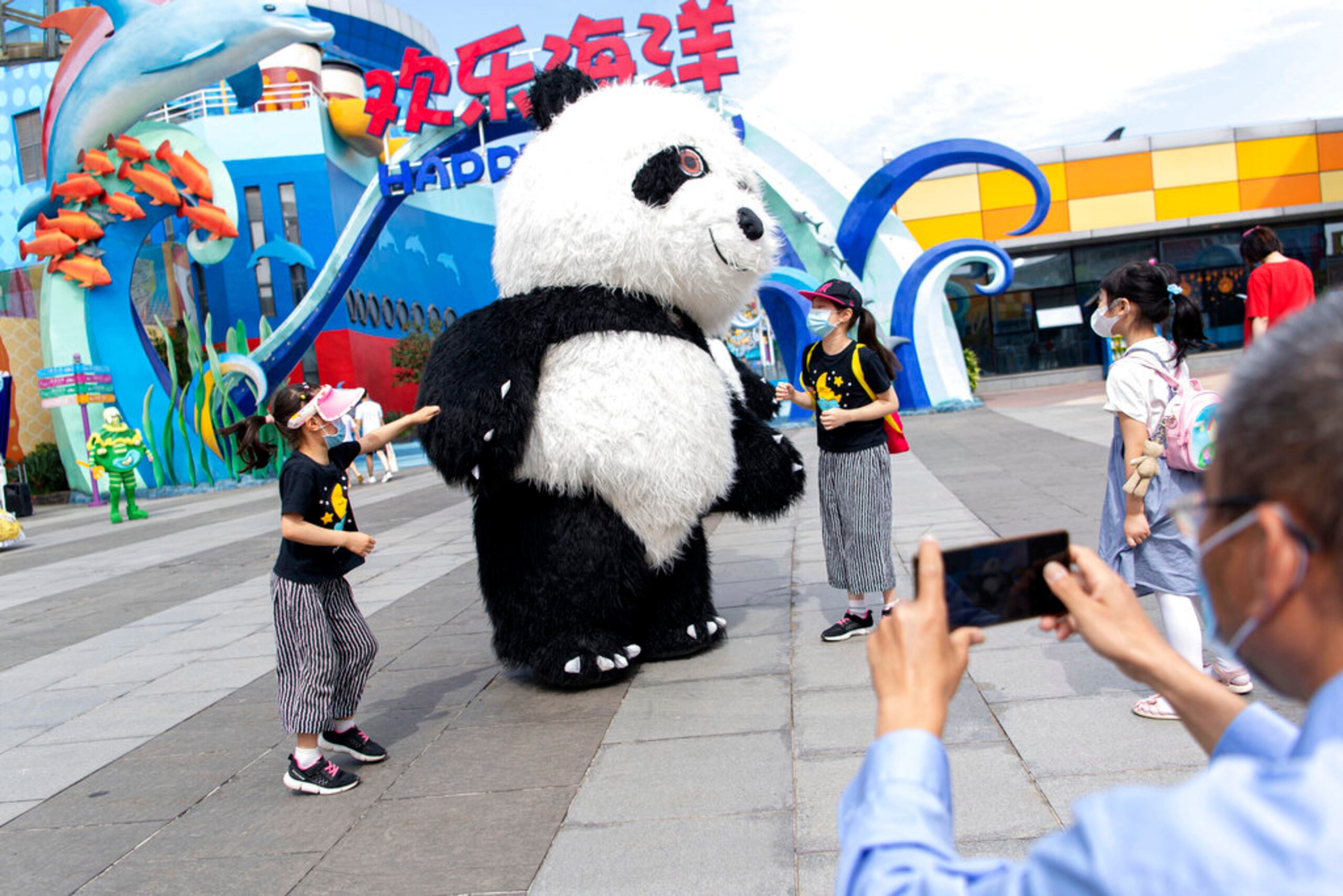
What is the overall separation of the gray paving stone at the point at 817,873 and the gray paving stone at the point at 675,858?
0.02m

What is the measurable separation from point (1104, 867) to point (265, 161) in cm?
2208

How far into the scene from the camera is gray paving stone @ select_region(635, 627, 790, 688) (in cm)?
407

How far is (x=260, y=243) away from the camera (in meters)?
20.5

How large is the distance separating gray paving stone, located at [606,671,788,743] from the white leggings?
4.10 ft

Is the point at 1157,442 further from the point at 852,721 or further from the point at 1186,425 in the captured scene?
the point at 852,721

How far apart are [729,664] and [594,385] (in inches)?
51.0

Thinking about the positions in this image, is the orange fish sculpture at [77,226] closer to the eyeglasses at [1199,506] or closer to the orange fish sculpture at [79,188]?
the orange fish sculpture at [79,188]

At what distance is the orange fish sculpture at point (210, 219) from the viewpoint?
52.3 feet

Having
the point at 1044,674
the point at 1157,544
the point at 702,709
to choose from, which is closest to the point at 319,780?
the point at 702,709

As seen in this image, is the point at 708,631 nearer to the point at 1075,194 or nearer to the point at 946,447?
the point at 946,447

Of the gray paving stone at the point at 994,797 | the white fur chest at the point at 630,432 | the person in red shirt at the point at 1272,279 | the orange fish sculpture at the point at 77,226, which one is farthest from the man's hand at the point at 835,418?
the orange fish sculpture at the point at 77,226

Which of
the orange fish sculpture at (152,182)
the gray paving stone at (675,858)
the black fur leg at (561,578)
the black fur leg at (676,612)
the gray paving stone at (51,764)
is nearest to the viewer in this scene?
the gray paving stone at (675,858)

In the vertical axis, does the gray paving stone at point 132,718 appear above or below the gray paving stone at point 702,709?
above

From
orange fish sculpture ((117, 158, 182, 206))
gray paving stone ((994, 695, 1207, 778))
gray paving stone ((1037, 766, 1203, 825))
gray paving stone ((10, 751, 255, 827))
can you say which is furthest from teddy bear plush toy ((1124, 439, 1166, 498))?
orange fish sculpture ((117, 158, 182, 206))
